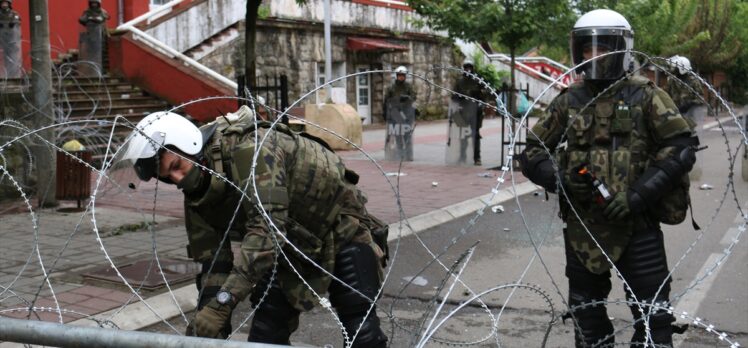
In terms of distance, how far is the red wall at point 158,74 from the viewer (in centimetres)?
1661

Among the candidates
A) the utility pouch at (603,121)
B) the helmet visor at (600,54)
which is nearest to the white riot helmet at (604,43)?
the helmet visor at (600,54)

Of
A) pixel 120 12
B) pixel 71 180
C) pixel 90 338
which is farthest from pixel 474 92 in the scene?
pixel 90 338

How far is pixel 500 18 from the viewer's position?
1556 cm

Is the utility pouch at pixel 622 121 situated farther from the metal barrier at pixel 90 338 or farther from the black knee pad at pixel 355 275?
the metal barrier at pixel 90 338

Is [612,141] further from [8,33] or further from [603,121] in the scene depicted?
[8,33]

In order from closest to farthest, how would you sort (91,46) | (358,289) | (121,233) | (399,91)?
(358,289) < (121,233) < (399,91) < (91,46)

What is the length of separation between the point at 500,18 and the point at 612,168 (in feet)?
39.9

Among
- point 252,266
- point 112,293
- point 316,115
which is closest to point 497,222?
point 112,293

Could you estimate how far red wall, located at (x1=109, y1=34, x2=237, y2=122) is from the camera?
16.6m

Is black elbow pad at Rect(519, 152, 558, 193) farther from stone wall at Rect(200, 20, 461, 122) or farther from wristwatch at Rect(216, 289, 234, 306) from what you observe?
stone wall at Rect(200, 20, 461, 122)

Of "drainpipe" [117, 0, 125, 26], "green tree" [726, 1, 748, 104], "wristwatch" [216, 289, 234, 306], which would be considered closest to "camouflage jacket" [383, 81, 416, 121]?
"drainpipe" [117, 0, 125, 26]

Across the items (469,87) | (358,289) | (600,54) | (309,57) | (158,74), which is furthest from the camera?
(309,57)

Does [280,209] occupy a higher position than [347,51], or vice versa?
[347,51]

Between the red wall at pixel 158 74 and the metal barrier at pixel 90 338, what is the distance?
14307 millimetres
